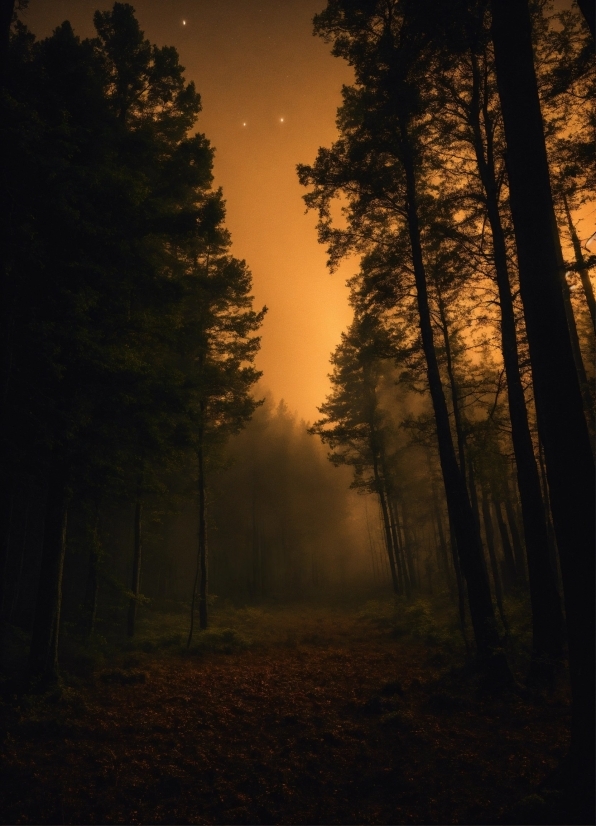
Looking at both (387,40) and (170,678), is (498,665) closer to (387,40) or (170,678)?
(170,678)

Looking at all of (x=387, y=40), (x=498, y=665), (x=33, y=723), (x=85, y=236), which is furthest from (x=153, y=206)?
(x=498, y=665)

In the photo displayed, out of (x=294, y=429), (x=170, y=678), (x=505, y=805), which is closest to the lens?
(x=505, y=805)

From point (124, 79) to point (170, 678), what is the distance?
17.3m

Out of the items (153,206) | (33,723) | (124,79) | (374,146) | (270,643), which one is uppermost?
(124,79)

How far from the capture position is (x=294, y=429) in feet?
173

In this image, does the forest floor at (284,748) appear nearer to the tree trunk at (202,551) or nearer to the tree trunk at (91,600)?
the tree trunk at (91,600)

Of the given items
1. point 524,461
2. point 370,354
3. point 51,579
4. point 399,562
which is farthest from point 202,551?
point 399,562

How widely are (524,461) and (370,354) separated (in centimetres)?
464

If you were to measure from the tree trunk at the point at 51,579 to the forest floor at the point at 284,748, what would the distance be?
0.88m

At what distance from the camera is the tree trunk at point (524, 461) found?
7668 mm

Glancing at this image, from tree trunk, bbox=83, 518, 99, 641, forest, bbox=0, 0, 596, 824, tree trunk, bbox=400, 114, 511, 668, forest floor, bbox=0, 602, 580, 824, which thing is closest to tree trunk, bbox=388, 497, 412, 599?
forest, bbox=0, 0, 596, 824

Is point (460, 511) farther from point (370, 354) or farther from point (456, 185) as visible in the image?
point (456, 185)

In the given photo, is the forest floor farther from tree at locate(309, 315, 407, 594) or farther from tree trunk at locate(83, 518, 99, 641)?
tree at locate(309, 315, 407, 594)

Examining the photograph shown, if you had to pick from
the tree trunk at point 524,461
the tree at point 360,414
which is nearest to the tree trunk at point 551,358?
the tree trunk at point 524,461
